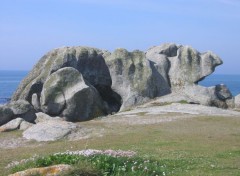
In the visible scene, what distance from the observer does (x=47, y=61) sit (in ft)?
222

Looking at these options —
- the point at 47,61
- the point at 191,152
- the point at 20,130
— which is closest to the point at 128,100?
the point at 47,61

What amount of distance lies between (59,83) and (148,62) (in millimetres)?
15924

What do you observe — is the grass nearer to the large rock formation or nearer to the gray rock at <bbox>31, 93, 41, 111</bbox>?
the large rock formation

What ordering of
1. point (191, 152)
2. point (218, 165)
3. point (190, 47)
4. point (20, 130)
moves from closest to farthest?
point (218, 165)
point (191, 152)
point (20, 130)
point (190, 47)

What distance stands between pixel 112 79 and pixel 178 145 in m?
37.5

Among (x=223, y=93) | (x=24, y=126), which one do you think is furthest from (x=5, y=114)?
(x=223, y=93)

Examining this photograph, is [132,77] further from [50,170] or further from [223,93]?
[50,170]

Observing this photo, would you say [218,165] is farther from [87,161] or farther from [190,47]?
[190,47]

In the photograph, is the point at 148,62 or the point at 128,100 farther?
the point at 148,62

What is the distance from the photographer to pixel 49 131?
38219 millimetres

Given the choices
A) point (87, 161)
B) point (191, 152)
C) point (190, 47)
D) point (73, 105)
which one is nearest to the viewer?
point (87, 161)

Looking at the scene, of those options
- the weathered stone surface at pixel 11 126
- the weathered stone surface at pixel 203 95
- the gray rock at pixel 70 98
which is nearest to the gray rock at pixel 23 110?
the weathered stone surface at pixel 11 126

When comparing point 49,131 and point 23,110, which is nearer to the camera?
point 49,131

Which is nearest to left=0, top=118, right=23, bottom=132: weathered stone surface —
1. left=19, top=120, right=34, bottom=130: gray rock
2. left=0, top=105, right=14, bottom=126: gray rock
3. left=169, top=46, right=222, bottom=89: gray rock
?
left=19, top=120, right=34, bottom=130: gray rock
